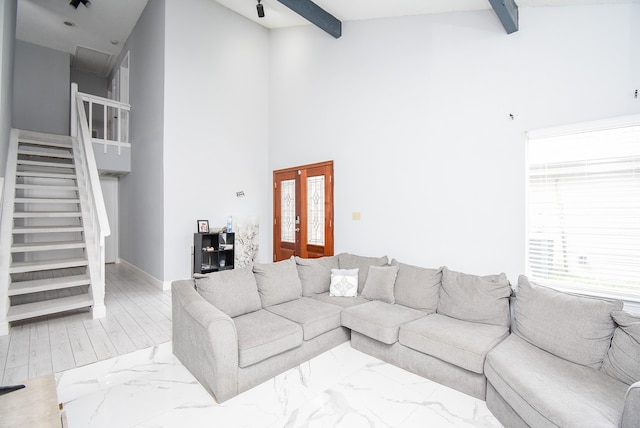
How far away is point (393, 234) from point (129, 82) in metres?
6.40

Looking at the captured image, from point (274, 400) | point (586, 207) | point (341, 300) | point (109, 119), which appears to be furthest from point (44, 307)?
point (109, 119)

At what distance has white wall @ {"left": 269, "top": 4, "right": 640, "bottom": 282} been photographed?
2.80 meters

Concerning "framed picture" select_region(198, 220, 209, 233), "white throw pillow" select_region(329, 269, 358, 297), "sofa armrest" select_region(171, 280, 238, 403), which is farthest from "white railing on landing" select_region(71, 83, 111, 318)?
"white throw pillow" select_region(329, 269, 358, 297)

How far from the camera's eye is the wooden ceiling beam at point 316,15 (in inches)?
168

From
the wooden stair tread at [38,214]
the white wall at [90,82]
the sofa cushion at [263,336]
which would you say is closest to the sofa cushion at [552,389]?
the sofa cushion at [263,336]

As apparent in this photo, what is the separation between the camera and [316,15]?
14.9ft

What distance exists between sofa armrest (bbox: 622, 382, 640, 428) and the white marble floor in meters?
0.79

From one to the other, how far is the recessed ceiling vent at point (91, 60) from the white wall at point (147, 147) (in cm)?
159

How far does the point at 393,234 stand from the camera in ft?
13.9

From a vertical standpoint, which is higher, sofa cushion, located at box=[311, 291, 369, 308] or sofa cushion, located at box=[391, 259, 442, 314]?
sofa cushion, located at box=[391, 259, 442, 314]

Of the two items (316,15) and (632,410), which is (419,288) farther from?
(316,15)

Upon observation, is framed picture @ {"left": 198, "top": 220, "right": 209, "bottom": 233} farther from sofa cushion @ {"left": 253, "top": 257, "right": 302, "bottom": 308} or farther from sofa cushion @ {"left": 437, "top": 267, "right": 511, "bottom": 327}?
sofa cushion @ {"left": 437, "top": 267, "right": 511, "bottom": 327}

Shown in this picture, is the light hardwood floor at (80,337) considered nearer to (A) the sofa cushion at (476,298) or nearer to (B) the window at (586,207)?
(A) the sofa cushion at (476,298)

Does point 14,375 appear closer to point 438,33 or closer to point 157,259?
point 157,259
